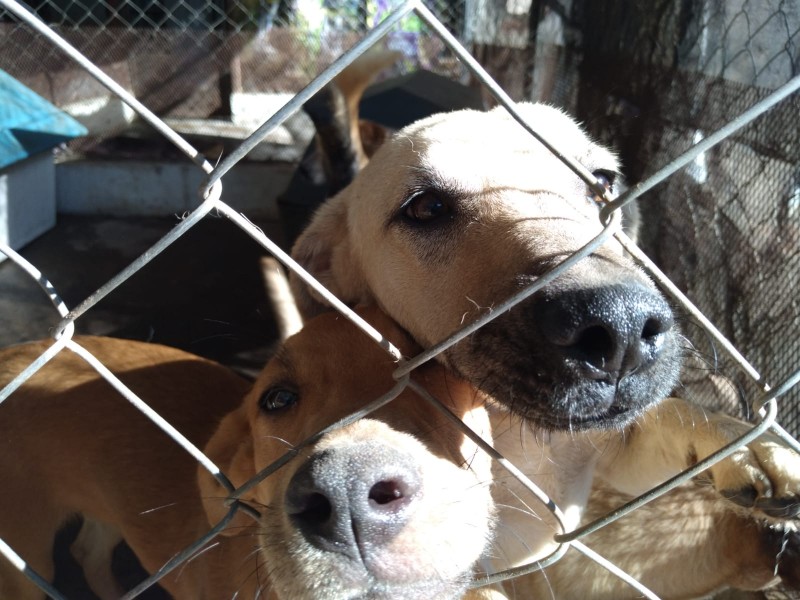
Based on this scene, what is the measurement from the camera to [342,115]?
438 cm

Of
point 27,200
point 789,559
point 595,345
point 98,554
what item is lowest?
point 98,554

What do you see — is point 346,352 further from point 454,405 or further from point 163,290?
point 163,290

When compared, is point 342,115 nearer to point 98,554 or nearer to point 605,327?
point 98,554

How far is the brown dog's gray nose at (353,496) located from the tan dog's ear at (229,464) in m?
0.56

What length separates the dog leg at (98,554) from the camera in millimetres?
2906

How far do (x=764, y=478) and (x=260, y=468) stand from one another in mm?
1347

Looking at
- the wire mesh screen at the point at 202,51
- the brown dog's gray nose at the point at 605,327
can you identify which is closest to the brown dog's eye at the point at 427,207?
the brown dog's gray nose at the point at 605,327

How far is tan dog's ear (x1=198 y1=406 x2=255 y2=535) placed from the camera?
1895 millimetres

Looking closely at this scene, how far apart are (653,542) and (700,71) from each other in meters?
2.02

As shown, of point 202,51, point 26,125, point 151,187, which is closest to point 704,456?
point 26,125

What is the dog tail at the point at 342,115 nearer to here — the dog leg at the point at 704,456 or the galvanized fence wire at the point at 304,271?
the dog leg at the point at 704,456

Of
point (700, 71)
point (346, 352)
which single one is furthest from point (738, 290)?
point (346, 352)

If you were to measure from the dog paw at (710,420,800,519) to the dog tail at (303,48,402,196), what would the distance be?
2965mm

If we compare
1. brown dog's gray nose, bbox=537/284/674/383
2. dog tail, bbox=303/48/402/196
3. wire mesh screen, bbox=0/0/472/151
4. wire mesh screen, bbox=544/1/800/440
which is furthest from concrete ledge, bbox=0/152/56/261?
brown dog's gray nose, bbox=537/284/674/383
